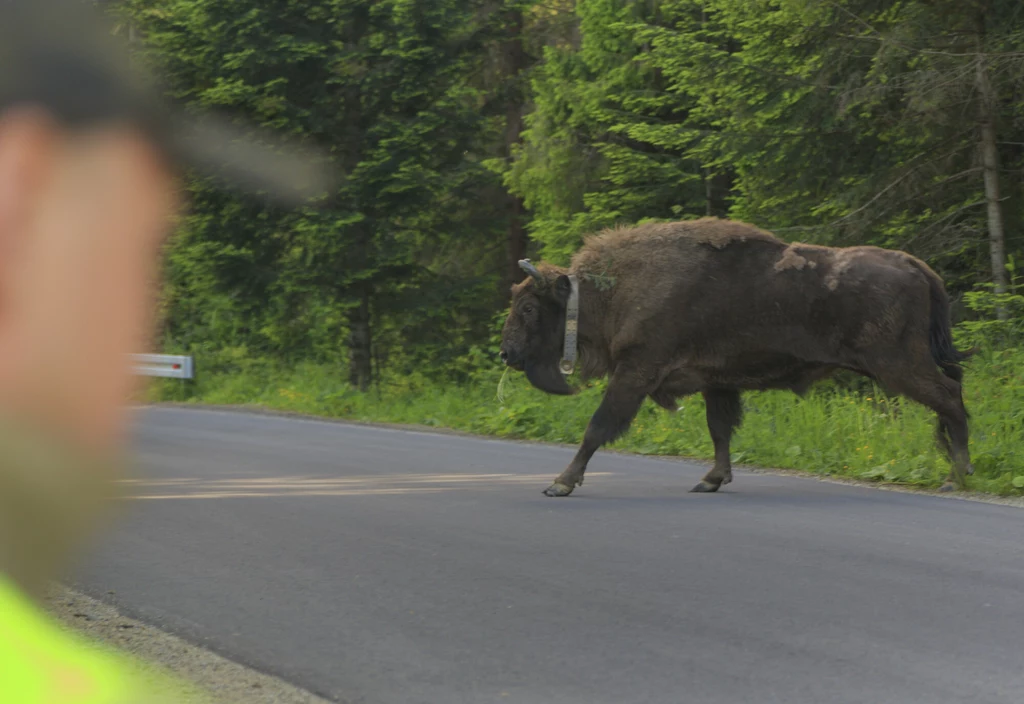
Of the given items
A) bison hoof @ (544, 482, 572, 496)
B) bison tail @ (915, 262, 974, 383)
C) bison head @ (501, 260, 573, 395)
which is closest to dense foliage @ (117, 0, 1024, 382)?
bison head @ (501, 260, 573, 395)

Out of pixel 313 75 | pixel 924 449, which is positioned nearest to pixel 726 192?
pixel 313 75

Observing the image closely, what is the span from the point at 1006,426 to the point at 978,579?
5.87m

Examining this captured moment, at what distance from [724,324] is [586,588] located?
15.6 ft

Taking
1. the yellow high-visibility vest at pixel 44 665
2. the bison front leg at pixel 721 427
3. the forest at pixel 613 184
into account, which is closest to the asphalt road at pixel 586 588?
the bison front leg at pixel 721 427

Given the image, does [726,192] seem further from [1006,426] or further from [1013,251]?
[1006,426]

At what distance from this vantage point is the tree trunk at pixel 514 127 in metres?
28.3

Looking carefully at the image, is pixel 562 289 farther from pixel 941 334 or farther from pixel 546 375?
pixel 941 334

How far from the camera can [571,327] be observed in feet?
37.3

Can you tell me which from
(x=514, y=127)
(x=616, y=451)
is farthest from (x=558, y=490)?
(x=514, y=127)

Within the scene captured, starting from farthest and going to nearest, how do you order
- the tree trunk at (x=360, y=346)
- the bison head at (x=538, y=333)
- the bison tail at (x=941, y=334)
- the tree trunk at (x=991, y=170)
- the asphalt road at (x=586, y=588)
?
1. the tree trunk at (x=360, y=346)
2. the tree trunk at (x=991, y=170)
3. the bison head at (x=538, y=333)
4. the bison tail at (x=941, y=334)
5. the asphalt road at (x=586, y=588)

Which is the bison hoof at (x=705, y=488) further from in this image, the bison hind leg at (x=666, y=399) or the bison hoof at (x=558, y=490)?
the bison hoof at (x=558, y=490)

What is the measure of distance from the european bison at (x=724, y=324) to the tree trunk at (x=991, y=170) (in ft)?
18.0

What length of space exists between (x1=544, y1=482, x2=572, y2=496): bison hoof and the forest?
7.32 feet

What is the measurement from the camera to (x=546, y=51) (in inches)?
1000
